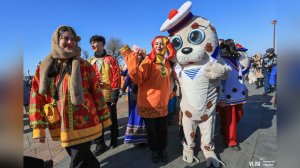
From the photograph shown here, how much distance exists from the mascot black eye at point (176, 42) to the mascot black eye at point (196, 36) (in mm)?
138

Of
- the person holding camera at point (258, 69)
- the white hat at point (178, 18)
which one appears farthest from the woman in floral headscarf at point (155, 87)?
the person holding camera at point (258, 69)

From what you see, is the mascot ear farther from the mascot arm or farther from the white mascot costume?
the mascot arm

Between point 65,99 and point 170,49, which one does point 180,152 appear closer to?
point 170,49

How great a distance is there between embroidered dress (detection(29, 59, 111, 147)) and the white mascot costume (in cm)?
116

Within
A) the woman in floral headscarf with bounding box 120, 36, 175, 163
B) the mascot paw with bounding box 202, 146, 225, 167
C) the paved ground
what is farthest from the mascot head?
the paved ground

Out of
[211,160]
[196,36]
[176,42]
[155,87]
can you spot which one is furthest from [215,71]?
[211,160]

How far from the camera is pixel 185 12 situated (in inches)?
105

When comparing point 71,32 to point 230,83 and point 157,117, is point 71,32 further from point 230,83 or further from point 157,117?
point 230,83

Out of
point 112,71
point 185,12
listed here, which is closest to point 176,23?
point 185,12

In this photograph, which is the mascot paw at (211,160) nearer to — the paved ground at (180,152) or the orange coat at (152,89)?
the paved ground at (180,152)

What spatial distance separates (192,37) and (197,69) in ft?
1.32

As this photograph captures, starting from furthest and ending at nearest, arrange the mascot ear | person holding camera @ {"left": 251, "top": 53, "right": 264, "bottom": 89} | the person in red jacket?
1. person holding camera @ {"left": 251, "top": 53, "right": 264, "bottom": 89}
2. the person in red jacket
3. the mascot ear

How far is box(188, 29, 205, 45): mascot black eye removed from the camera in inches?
105

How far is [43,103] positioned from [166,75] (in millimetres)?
1450
